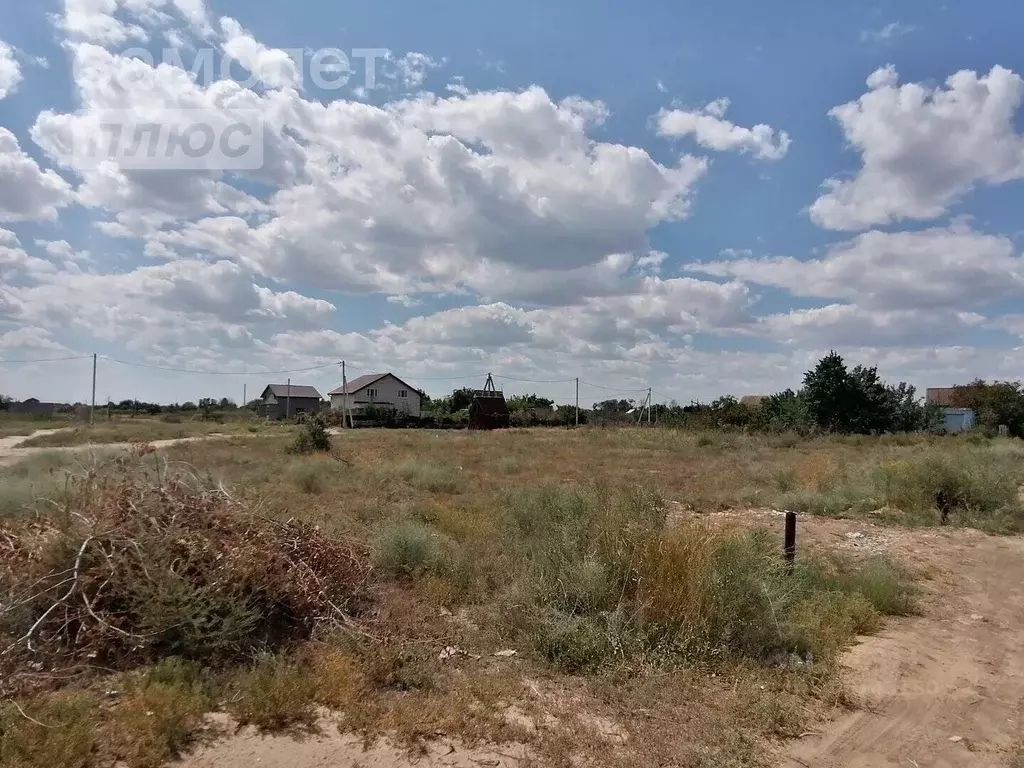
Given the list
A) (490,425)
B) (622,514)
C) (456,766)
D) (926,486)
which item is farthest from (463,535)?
(490,425)

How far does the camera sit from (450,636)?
18.1 feet

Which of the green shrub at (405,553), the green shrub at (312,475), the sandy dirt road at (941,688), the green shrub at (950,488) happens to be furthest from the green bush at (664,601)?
the green shrub at (312,475)

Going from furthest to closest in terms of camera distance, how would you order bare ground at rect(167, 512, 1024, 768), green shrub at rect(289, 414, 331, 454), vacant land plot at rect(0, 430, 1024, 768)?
green shrub at rect(289, 414, 331, 454), vacant land plot at rect(0, 430, 1024, 768), bare ground at rect(167, 512, 1024, 768)

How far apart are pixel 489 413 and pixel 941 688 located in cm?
5270

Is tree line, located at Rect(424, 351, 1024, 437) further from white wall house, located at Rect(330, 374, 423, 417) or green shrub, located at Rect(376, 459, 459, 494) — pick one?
white wall house, located at Rect(330, 374, 423, 417)

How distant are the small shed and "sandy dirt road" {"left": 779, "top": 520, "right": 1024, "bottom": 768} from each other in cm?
4923

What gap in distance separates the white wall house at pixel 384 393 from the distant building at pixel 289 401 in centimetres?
362

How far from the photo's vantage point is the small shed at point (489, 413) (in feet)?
187

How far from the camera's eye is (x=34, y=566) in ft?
15.6

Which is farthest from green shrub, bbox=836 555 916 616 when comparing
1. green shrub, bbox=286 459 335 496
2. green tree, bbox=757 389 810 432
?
green tree, bbox=757 389 810 432

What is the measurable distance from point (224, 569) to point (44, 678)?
1168mm

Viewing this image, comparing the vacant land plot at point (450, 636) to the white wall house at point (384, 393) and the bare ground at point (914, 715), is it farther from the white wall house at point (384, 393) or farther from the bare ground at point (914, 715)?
the white wall house at point (384, 393)

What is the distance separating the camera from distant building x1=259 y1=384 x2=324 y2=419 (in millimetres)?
79562

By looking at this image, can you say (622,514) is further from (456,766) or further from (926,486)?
(926,486)
